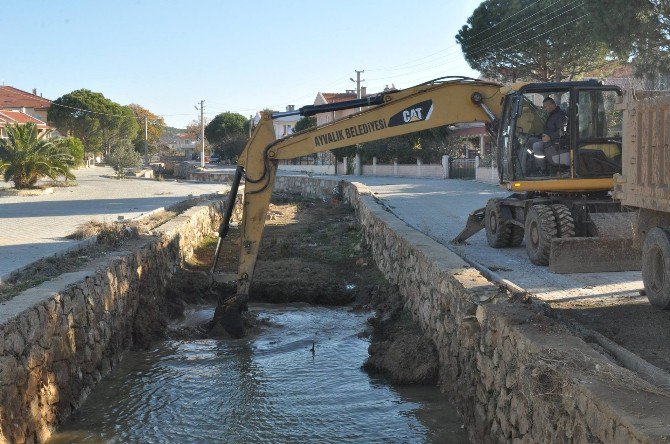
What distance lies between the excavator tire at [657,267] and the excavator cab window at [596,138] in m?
3.44

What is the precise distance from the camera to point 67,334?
Result: 26.0 feet

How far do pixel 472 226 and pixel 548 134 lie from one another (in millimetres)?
2744

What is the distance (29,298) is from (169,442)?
194 cm

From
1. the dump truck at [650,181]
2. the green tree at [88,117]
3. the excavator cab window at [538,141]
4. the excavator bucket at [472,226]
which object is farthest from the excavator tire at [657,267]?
the green tree at [88,117]

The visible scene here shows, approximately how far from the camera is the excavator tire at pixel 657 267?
769 cm

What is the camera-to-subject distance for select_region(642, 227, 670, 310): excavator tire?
25.2 feet

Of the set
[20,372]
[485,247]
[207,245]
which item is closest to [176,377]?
[20,372]

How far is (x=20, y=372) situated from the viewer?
6551mm

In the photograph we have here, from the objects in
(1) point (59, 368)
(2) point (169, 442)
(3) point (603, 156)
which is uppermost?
(3) point (603, 156)

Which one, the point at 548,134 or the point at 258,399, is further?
the point at 548,134

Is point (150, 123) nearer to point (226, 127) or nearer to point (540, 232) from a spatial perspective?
point (226, 127)

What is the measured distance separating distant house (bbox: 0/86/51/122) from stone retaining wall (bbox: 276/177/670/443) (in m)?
89.7

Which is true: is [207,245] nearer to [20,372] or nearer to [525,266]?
[525,266]

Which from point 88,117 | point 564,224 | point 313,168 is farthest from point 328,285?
point 88,117
